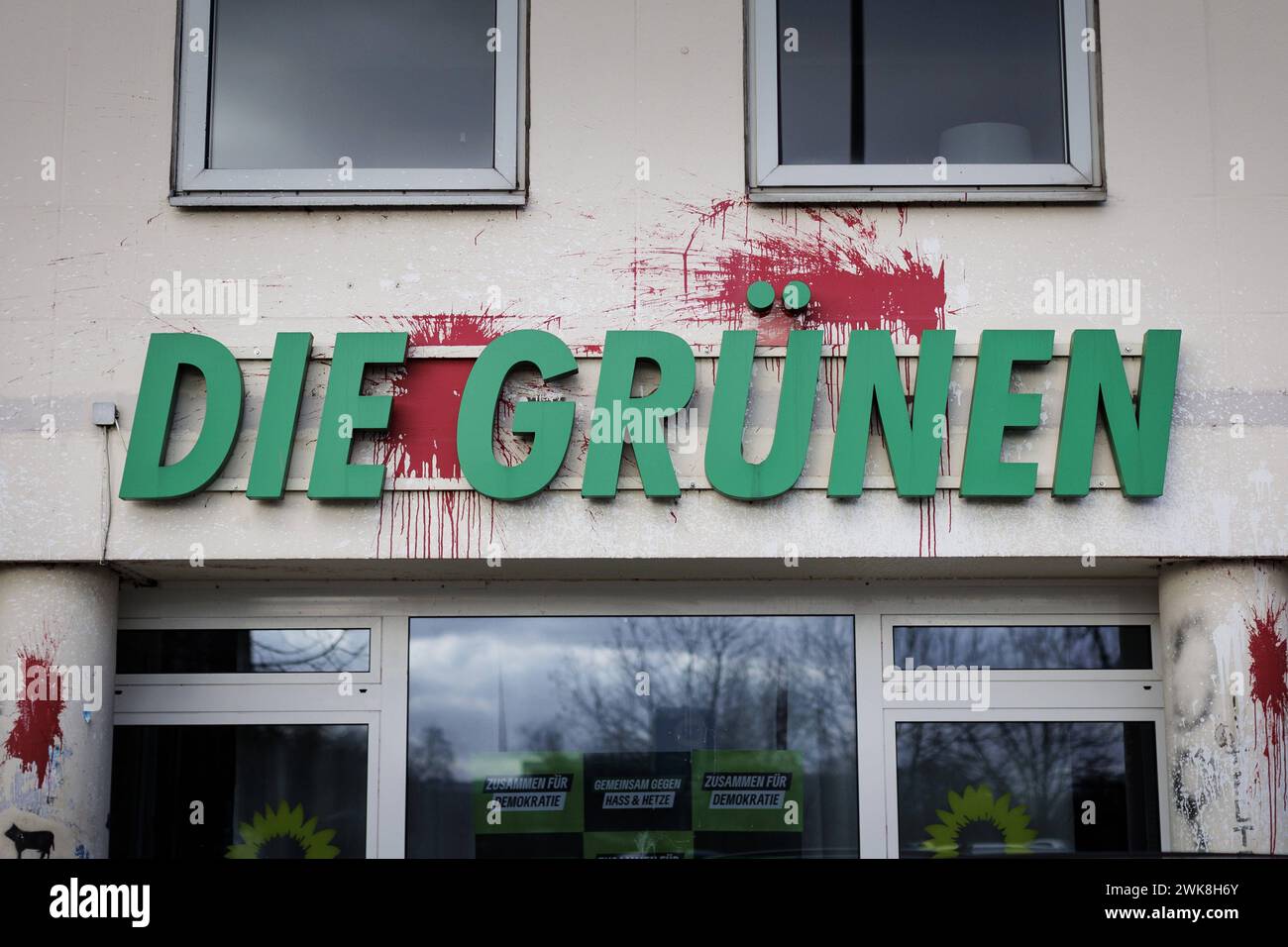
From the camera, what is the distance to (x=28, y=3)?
5.95 meters

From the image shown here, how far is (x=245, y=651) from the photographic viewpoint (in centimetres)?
620

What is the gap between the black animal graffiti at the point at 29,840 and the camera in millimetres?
5398

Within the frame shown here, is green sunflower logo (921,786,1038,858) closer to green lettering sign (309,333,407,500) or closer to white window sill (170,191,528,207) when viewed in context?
green lettering sign (309,333,407,500)

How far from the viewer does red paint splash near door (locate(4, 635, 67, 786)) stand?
18.0ft

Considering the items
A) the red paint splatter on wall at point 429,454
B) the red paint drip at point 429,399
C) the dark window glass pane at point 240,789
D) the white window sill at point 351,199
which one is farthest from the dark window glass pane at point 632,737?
the white window sill at point 351,199

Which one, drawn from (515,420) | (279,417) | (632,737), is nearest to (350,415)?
(279,417)

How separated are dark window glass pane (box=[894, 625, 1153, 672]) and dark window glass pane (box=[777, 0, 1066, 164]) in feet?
6.81

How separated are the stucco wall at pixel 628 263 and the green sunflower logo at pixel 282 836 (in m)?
1.25

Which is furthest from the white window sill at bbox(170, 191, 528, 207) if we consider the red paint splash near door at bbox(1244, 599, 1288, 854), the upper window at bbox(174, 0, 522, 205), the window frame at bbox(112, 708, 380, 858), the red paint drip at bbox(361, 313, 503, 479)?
the red paint splash near door at bbox(1244, 599, 1288, 854)

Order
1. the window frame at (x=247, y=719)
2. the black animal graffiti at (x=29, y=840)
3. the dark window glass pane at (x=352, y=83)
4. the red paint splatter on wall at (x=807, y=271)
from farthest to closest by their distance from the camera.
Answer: the window frame at (x=247, y=719) < the dark window glass pane at (x=352, y=83) < the red paint splatter on wall at (x=807, y=271) < the black animal graffiti at (x=29, y=840)

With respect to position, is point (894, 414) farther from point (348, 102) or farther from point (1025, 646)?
point (348, 102)

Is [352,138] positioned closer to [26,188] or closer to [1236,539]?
[26,188]

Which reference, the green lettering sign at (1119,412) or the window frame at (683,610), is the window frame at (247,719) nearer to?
the window frame at (683,610)
